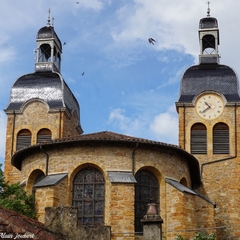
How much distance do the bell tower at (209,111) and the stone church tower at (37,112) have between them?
774cm

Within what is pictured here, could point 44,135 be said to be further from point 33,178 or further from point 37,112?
point 33,178

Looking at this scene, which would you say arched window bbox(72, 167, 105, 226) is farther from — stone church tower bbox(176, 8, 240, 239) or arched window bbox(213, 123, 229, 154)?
arched window bbox(213, 123, 229, 154)

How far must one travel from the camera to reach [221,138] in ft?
137

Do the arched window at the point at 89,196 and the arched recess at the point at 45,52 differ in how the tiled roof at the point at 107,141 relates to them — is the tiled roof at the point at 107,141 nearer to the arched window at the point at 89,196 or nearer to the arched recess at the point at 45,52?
the arched window at the point at 89,196

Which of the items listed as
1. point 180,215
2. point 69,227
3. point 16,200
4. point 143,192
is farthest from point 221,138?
point 69,227

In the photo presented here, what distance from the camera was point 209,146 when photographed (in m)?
41.3

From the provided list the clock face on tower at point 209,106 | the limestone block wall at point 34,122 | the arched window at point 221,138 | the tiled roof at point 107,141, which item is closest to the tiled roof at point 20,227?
the tiled roof at point 107,141

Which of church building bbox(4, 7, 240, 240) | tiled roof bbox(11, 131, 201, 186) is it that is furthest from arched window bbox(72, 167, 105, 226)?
Answer: tiled roof bbox(11, 131, 201, 186)

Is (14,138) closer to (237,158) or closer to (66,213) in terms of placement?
(237,158)

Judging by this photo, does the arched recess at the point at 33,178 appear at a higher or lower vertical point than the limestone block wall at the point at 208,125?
lower

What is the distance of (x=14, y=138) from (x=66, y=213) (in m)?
27.2

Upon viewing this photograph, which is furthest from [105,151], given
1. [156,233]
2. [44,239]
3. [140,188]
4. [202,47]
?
[202,47]

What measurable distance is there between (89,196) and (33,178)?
10.6 feet

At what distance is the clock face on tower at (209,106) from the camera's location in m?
42.2
